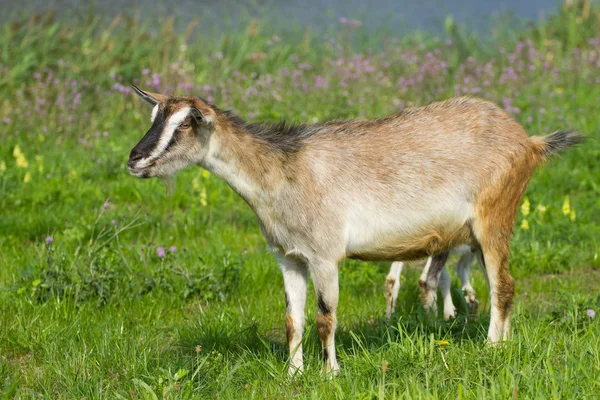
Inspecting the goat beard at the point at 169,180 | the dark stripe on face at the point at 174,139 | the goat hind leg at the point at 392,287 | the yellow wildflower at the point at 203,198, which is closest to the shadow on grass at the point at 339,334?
the goat hind leg at the point at 392,287

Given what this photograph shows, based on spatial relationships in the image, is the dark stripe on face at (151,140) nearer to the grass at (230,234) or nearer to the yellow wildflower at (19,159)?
the grass at (230,234)

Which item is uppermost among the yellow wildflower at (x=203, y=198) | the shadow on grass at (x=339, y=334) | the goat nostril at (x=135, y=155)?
the goat nostril at (x=135, y=155)

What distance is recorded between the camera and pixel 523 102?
1067 centimetres

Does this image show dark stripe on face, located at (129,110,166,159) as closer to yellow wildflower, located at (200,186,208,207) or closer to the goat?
the goat

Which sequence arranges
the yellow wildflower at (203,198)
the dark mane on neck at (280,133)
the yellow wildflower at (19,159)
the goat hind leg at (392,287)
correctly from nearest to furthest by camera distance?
1. the dark mane on neck at (280,133)
2. the goat hind leg at (392,287)
3. the yellow wildflower at (203,198)
4. the yellow wildflower at (19,159)

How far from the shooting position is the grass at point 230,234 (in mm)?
4984

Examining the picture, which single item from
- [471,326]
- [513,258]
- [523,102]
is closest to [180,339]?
[471,326]

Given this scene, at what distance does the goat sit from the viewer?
645cm

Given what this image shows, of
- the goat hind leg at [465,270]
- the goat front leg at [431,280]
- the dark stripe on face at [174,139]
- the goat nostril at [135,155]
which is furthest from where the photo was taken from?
the goat hind leg at [465,270]

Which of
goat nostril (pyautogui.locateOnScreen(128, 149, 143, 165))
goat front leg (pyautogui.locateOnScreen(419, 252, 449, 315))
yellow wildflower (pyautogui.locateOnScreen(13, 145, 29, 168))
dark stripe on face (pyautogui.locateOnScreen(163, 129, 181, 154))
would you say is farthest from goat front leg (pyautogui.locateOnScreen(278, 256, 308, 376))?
yellow wildflower (pyautogui.locateOnScreen(13, 145, 29, 168))

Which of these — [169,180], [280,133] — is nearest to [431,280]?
[280,133]

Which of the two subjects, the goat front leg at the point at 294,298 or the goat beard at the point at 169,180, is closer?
the goat beard at the point at 169,180

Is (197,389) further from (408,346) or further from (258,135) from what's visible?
(258,135)

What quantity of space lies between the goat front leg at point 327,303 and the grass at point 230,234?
11 cm
